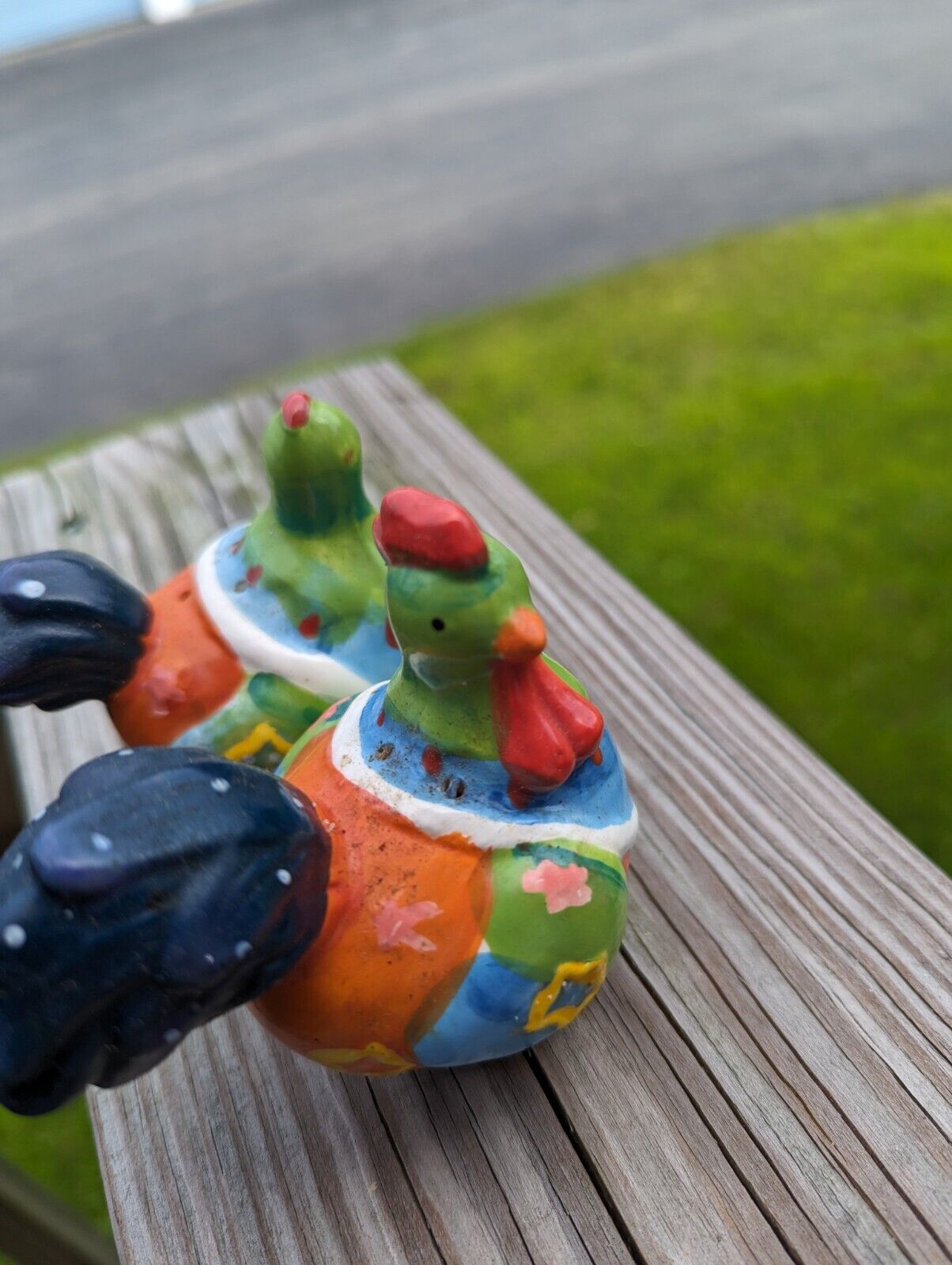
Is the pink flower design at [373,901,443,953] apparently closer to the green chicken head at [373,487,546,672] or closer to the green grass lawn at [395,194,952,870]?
the green chicken head at [373,487,546,672]

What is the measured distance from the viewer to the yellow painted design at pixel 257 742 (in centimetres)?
119

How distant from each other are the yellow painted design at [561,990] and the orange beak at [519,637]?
0.28 m

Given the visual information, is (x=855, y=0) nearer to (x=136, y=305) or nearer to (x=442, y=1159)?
(x=136, y=305)

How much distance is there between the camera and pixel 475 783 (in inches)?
38.3

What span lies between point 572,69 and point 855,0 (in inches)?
72.3

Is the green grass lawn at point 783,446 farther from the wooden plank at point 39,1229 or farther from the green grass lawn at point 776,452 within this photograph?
the wooden plank at point 39,1229

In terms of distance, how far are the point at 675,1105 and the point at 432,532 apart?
61 centimetres

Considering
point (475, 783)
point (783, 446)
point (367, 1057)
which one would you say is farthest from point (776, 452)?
point (367, 1057)

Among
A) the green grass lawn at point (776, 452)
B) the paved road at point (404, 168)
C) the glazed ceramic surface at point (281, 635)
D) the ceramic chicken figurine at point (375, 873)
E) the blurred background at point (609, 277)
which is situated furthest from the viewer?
the paved road at point (404, 168)

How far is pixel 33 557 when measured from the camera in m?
1.12

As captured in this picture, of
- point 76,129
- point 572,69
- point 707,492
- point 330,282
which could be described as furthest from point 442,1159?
point 76,129

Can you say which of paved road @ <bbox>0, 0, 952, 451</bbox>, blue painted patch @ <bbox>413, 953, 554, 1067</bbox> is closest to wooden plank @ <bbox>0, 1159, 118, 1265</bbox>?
blue painted patch @ <bbox>413, 953, 554, 1067</bbox>

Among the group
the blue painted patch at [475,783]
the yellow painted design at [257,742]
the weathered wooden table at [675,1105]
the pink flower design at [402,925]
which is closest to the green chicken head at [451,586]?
the blue painted patch at [475,783]

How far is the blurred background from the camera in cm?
270
